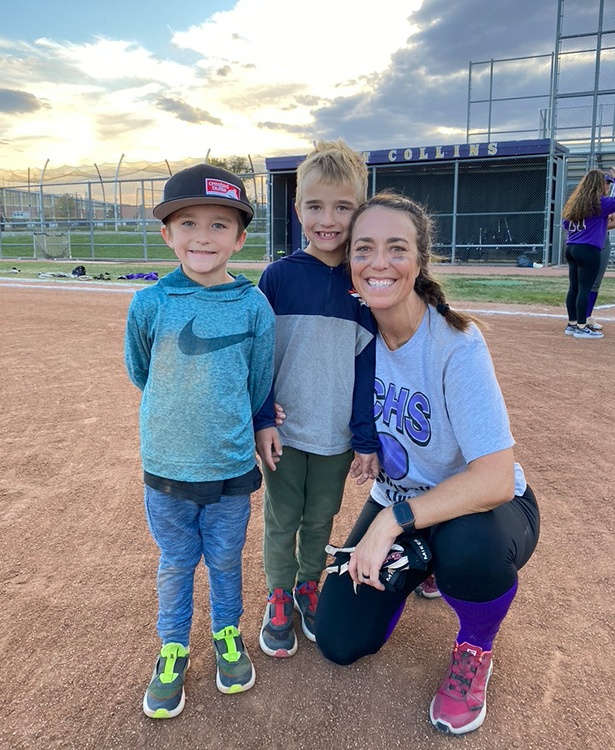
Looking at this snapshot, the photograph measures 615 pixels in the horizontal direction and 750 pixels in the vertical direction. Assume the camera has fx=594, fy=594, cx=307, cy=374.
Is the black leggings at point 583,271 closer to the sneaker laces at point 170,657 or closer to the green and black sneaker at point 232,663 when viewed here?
the green and black sneaker at point 232,663

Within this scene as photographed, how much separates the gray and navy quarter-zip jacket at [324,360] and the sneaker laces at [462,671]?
2.28 feet

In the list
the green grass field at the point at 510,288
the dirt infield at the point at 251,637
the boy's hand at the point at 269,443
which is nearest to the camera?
the dirt infield at the point at 251,637

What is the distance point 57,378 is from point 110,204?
18.6 metres

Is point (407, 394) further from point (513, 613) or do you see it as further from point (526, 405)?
point (526, 405)

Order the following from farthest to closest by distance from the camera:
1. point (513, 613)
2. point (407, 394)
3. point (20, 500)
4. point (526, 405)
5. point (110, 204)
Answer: point (110, 204)
point (526, 405)
point (20, 500)
point (513, 613)
point (407, 394)

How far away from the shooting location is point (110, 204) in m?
21.8

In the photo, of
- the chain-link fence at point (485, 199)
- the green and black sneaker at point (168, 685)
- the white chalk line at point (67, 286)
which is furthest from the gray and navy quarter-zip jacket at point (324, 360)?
the chain-link fence at point (485, 199)

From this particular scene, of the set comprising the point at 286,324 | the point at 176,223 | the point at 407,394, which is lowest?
the point at 407,394

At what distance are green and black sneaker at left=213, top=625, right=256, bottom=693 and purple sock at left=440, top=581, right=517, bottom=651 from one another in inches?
26.1

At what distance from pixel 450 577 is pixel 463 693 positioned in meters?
0.33

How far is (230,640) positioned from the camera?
6.27 ft

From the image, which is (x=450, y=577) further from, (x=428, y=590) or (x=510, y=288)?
(x=510, y=288)

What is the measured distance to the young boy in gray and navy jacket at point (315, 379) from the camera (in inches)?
80.8

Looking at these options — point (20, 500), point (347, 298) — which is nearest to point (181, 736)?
point (347, 298)
